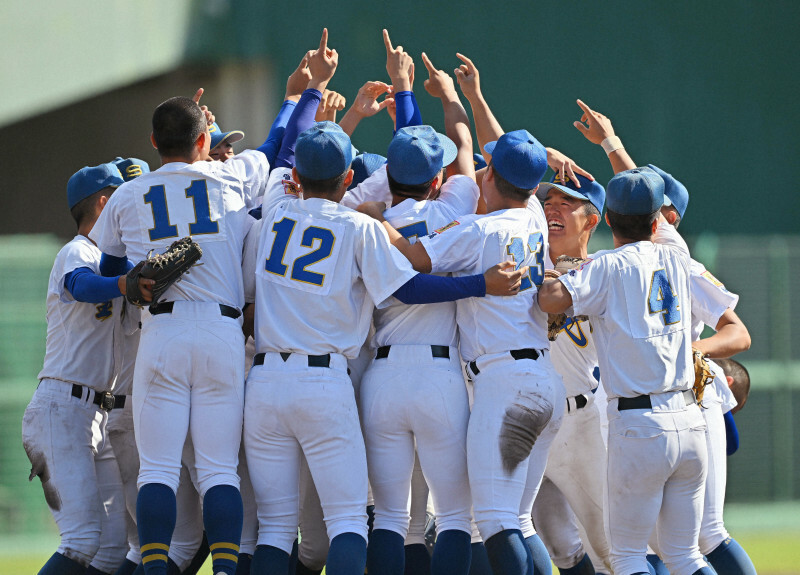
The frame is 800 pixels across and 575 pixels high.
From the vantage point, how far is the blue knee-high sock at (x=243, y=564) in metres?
4.82

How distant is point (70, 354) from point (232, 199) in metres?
1.17

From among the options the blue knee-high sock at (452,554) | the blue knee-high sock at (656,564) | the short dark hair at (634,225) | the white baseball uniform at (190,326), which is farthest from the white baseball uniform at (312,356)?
the blue knee-high sock at (656,564)

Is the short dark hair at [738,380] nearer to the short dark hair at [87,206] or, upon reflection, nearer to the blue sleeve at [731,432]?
the blue sleeve at [731,432]

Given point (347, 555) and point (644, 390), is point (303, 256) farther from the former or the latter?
point (644, 390)

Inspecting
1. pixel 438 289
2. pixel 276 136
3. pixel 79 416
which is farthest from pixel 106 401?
pixel 438 289

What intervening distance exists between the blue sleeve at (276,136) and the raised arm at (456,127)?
30.8 inches

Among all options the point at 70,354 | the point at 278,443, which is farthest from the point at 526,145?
the point at 70,354

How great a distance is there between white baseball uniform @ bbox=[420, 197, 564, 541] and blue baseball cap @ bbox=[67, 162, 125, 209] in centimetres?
175

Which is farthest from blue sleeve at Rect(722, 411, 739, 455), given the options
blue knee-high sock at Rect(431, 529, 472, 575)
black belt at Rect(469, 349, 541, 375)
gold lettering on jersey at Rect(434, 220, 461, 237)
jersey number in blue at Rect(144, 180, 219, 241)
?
jersey number in blue at Rect(144, 180, 219, 241)

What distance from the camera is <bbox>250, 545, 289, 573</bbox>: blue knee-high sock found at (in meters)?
4.40

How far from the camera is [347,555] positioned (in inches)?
170

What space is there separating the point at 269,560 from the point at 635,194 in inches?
90.3

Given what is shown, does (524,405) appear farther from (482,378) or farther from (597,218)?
(597,218)

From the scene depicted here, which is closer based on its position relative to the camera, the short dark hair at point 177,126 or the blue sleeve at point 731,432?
the short dark hair at point 177,126
